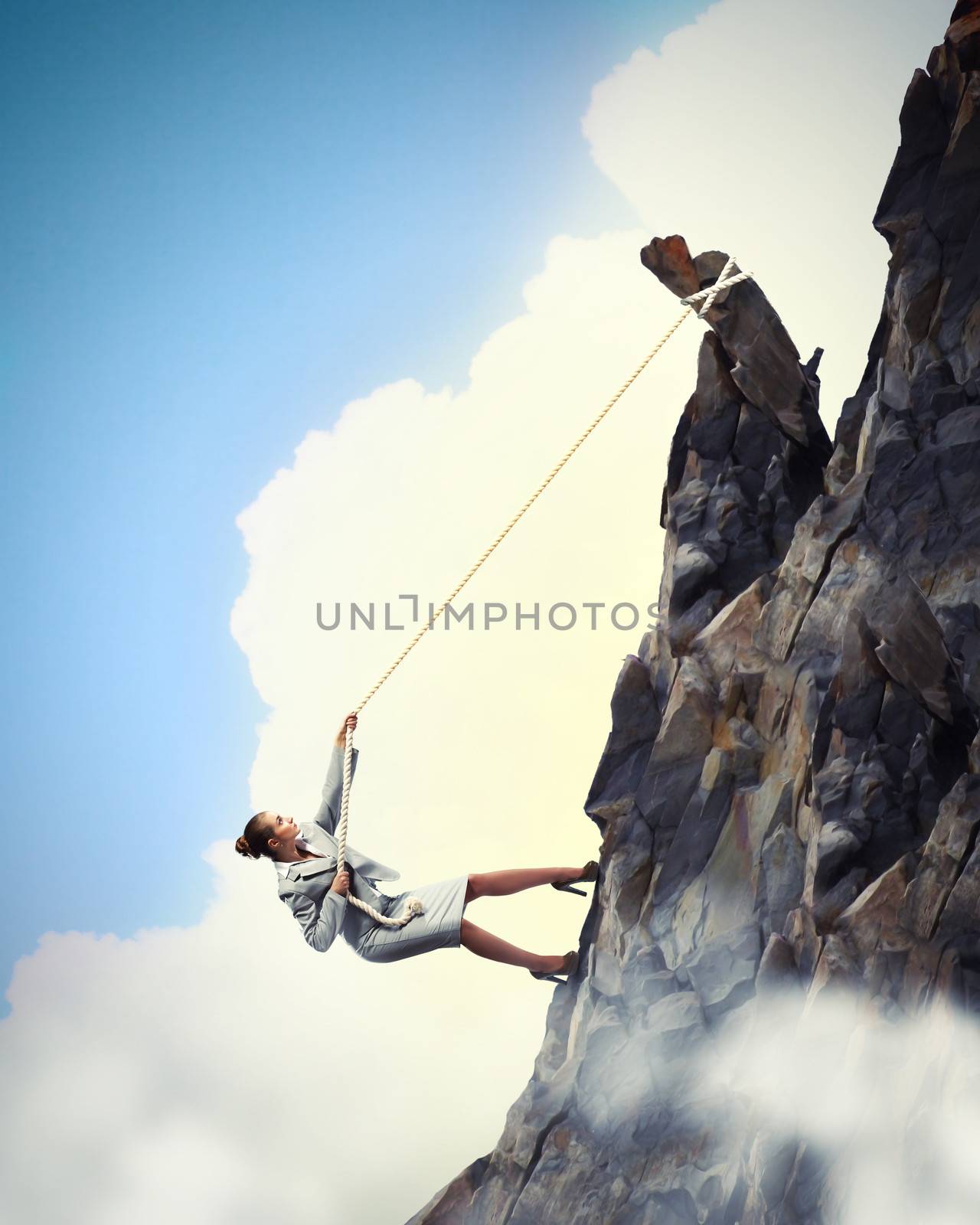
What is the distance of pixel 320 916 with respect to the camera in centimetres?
519

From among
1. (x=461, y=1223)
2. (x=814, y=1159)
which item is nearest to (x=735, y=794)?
(x=814, y=1159)

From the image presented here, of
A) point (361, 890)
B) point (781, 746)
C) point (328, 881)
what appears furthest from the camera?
point (361, 890)

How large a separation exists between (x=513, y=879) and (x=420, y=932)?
579 mm

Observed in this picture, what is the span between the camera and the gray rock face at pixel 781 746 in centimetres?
452

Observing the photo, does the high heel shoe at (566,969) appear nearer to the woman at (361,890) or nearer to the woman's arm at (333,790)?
the woman at (361,890)

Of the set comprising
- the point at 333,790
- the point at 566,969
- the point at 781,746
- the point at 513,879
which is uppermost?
the point at 333,790

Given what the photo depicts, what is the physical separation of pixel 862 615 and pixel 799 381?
5.24 feet

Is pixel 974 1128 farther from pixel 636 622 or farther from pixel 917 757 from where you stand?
pixel 636 622

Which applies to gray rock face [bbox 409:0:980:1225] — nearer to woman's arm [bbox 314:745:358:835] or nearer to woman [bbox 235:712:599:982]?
woman [bbox 235:712:599:982]

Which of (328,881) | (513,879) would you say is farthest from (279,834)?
(513,879)

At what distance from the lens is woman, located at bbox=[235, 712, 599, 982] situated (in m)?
5.31

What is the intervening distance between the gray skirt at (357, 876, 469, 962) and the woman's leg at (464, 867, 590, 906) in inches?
3.7

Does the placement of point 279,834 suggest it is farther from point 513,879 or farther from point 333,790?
point 513,879

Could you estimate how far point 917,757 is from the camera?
15.2 feet
